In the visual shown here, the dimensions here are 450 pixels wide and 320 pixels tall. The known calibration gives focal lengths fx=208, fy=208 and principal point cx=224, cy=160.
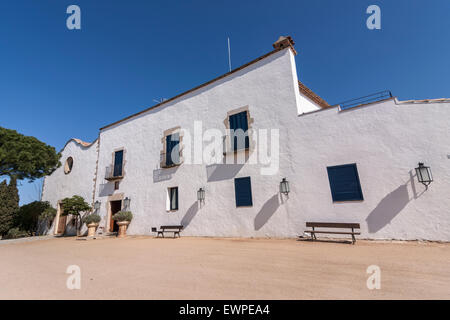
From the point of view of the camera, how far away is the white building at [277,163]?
21.2 feet

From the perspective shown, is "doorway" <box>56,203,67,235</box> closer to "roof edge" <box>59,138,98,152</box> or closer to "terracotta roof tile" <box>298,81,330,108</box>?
"roof edge" <box>59,138,98,152</box>

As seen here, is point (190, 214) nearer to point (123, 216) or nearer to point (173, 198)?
point (173, 198)

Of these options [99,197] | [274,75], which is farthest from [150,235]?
[274,75]

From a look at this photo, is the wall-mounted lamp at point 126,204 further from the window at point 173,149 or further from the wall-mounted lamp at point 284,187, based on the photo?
the wall-mounted lamp at point 284,187

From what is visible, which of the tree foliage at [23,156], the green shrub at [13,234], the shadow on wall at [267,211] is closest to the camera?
the shadow on wall at [267,211]

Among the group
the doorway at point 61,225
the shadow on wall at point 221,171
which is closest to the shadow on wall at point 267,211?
the shadow on wall at point 221,171

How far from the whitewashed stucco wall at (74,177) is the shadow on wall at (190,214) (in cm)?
857

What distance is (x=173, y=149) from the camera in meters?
12.1

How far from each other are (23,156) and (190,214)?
1210 centimetres

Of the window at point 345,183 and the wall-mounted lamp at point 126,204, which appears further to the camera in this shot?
the wall-mounted lamp at point 126,204

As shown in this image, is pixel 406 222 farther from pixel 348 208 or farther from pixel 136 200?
pixel 136 200

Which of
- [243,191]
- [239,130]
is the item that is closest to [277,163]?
[243,191]

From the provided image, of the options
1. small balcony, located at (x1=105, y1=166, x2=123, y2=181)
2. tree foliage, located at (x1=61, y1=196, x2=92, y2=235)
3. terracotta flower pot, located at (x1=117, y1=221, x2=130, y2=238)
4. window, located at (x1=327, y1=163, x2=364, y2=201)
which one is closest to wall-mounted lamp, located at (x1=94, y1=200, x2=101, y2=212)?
tree foliage, located at (x1=61, y1=196, x2=92, y2=235)
